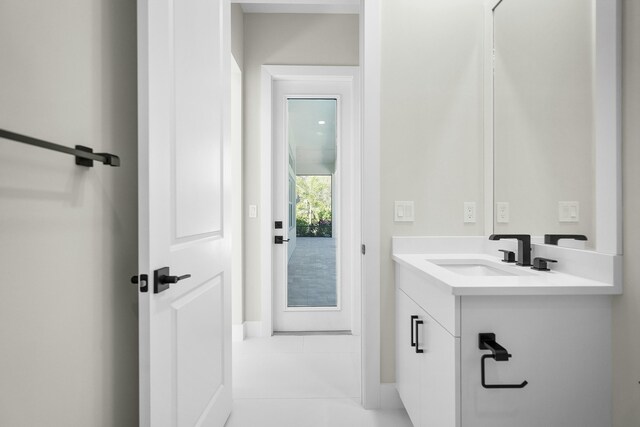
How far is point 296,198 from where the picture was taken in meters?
3.38

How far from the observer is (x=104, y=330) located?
1118 millimetres

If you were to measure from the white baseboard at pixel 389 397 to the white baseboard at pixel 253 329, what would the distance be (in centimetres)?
147

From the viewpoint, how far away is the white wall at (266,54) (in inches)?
125

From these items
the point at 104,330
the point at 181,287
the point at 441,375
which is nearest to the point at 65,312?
the point at 104,330

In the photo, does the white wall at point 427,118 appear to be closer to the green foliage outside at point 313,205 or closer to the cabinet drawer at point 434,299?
the cabinet drawer at point 434,299

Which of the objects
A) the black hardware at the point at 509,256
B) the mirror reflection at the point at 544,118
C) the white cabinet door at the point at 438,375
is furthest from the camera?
the black hardware at the point at 509,256

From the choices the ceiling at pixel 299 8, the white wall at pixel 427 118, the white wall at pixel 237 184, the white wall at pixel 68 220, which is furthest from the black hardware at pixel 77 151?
the ceiling at pixel 299 8

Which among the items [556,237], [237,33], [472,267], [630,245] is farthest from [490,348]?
[237,33]

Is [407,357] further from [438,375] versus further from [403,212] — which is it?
[403,212]

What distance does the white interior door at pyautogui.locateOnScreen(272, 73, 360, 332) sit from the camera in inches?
131

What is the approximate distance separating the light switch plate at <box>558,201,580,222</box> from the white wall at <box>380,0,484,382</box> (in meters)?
0.63

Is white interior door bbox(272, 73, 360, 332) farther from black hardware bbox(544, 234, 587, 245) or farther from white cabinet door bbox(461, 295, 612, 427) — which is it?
white cabinet door bbox(461, 295, 612, 427)

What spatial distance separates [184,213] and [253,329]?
2.12 metres

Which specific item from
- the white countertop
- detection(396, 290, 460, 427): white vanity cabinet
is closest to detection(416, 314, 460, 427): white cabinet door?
detection(396, 290, 460, 427): white vanity cabinet
